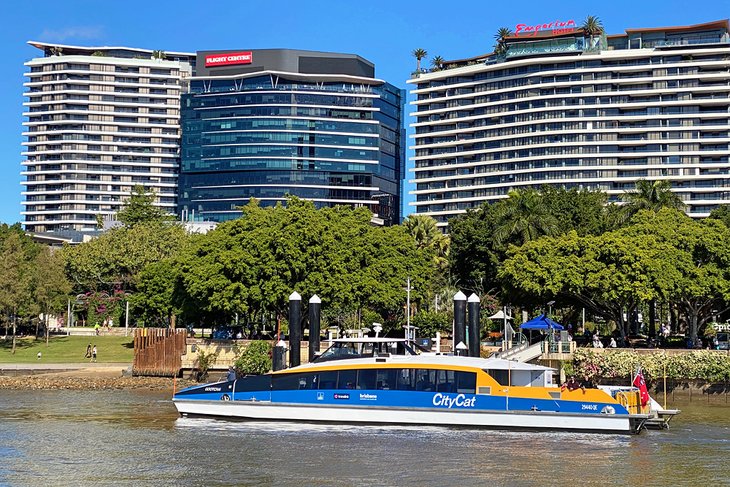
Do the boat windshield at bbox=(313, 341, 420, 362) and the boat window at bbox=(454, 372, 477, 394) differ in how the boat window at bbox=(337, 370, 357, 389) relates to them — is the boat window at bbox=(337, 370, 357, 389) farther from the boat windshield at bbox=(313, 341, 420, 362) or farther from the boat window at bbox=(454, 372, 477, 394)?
the boat window at bbox=(454, 372, 477, 394)

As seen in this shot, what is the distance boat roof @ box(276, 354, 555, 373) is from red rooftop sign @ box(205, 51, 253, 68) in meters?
140

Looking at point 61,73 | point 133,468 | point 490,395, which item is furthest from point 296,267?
point 61,73

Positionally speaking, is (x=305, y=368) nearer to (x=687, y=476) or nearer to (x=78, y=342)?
(x=687, y=476)

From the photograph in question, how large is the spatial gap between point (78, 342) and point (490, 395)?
5225 centimetres

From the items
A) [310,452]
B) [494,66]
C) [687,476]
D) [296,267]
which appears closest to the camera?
[687,476]

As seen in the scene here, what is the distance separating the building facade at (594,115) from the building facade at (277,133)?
21025mm

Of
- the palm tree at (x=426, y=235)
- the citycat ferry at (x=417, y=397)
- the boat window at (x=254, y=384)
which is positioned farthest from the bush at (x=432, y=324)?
the boat window at (x=254, y=384)

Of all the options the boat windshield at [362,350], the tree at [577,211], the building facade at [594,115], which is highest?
the building facade at [594,115]

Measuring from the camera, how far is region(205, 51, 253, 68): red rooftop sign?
Answer: 174375mm

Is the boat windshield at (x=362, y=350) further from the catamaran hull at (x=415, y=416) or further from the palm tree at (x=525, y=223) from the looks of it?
the palm tree at (x=525, y=223)

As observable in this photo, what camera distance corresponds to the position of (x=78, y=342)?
81.6m

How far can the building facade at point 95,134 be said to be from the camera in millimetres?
192875

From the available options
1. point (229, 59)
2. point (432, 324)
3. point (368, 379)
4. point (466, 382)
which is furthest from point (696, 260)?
point (229, 59)

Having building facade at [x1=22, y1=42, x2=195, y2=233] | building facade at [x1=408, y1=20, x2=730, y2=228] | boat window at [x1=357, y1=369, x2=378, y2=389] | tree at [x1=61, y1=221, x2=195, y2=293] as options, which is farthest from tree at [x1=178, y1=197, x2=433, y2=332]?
building facade at [x1=22, y1=42, x2=195, y2=233]
